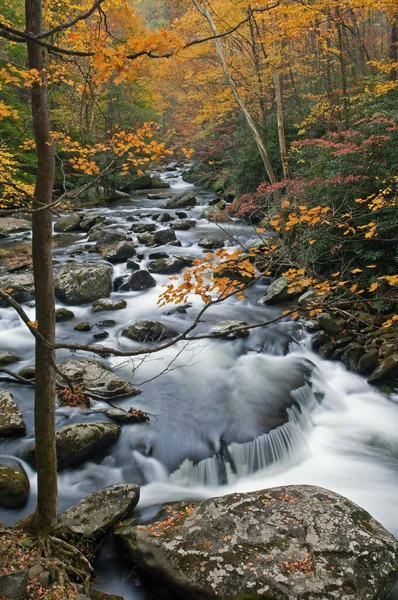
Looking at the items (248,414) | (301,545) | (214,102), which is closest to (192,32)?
(214,102)

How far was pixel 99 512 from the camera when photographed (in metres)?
4.21

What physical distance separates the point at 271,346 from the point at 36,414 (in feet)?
19.1


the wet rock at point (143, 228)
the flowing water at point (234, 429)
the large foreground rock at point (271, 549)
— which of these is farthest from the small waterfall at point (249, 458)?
the wet rock at point (143, 228)

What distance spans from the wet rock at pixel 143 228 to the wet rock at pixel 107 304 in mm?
5954

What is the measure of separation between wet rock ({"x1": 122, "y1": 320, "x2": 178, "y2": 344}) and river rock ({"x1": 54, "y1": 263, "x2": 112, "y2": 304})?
2.07 m

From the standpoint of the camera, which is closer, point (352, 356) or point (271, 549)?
point (271, 549)

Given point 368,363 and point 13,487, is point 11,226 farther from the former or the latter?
point 368,363

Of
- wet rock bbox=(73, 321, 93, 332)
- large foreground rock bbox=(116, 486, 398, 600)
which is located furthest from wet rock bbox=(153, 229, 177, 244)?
large foreground rock bbox=(116, 486, 398, 600)

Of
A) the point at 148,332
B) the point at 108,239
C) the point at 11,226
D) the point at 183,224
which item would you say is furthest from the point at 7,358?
the point at 183,224

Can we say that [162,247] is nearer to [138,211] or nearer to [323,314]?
[138,211]

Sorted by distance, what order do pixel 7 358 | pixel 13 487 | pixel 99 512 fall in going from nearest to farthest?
pixel 99 512 < pixel 13 487 < pixel 7 358

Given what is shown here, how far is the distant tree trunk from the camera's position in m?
2.77

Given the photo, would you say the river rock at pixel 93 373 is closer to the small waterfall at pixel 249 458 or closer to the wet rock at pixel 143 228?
the small waterfall at pixel 249 458

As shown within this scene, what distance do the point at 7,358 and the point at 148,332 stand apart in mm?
2679
